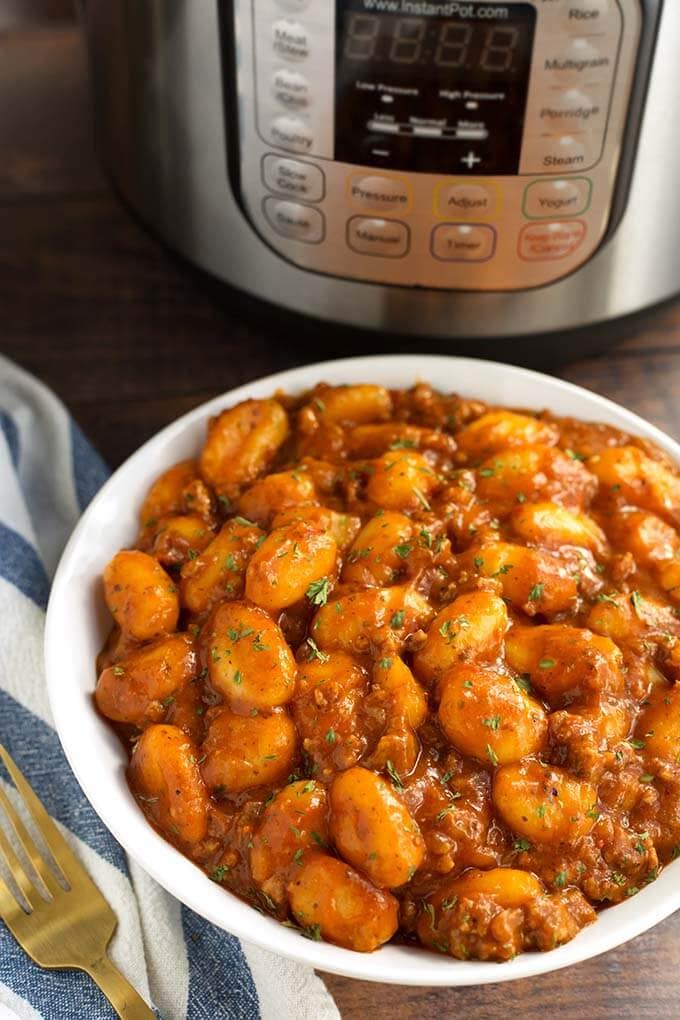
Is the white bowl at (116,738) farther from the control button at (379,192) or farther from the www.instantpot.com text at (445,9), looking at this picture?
the www.instantpot.com text at (445,9)

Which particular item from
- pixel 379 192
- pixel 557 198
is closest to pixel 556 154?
pixel 557 198

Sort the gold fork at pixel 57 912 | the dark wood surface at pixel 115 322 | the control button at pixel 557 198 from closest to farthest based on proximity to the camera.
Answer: the gold fork at pixel 57 912 → the control button at pixel 557 198 → the dark wood surface at pixel 115 322

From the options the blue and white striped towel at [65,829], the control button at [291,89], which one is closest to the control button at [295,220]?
the control button at [291,89]

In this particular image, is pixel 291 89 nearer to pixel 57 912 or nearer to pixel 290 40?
pixel 290 40

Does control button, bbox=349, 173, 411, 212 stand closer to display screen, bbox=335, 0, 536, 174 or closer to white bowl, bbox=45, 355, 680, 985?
display screen, bbox=335, 0, 536, 174

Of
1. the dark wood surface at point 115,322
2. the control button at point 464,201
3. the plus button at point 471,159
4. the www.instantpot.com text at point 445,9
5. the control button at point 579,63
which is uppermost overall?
the www.instantpot.com text at point 445,9

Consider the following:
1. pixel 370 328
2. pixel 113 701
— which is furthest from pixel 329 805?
pixel 370 328
